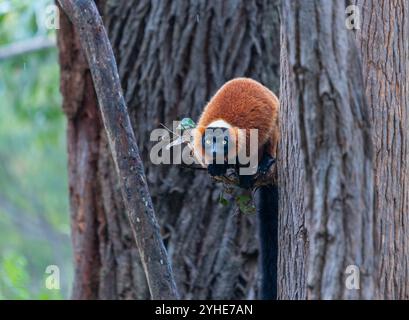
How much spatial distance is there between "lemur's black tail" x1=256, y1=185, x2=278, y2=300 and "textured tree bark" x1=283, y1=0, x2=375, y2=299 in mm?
1461

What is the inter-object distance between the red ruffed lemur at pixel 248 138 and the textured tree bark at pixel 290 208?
427 millimetres

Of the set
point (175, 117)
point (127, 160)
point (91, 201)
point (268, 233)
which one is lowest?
point (268, 233)

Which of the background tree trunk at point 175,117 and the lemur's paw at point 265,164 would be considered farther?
the background tree trunk at point 175,117

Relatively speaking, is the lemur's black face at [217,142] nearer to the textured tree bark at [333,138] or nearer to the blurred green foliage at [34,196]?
the textured tree bark at [333,138]

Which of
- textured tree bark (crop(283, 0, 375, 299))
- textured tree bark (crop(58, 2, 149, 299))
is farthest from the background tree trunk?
textured tree bark (crop(283, 0, 375, 299))

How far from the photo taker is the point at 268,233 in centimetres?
405

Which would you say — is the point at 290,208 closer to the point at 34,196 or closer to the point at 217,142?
the point at 217,142

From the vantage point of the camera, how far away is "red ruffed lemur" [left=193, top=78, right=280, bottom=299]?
393 cm

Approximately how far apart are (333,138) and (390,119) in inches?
45.8

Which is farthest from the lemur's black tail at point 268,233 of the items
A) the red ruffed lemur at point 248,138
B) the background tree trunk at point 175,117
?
the background tree trunk at point 175,117

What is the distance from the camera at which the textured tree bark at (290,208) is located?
3281 mm

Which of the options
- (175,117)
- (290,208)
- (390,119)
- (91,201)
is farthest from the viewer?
(91,201)

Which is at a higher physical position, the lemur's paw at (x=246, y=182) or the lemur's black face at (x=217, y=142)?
the lemur's black face at (x=217, y=142)

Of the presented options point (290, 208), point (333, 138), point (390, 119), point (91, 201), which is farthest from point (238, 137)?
point (91, 201)
